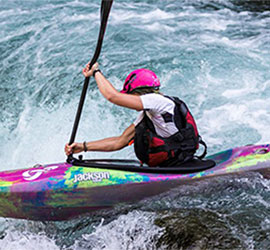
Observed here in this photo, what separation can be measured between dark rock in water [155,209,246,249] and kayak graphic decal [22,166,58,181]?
0.94 meters

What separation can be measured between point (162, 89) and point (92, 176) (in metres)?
3.07

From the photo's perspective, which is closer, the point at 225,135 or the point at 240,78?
the point at 225,135

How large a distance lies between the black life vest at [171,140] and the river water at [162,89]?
29 centimetres

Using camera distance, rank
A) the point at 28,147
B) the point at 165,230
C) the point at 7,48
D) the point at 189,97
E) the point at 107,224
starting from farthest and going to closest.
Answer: the point at 7,48 → the point at 189,97 → the point at 28,147 → the point at 107,224 → the point at 165,230

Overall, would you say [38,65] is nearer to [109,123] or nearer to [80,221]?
[109,123]

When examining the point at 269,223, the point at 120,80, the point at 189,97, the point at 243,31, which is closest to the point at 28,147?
the point at 120,80

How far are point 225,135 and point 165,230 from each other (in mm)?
2463

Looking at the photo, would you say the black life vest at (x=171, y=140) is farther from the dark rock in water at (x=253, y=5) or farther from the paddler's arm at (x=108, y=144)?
the dark rock in water at (x=253, y=5)

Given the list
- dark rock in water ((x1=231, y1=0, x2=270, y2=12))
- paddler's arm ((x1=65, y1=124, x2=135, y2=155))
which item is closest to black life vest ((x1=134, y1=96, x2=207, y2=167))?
paddler's arm ((x1=65, y1=124, x2=135, y2=155))

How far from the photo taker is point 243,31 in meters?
7.95

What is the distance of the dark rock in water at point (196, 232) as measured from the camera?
2.88 m

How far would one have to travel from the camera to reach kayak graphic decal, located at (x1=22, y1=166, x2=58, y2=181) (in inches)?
131

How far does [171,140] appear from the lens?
10.5 feet

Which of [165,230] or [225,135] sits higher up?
[165,230]
